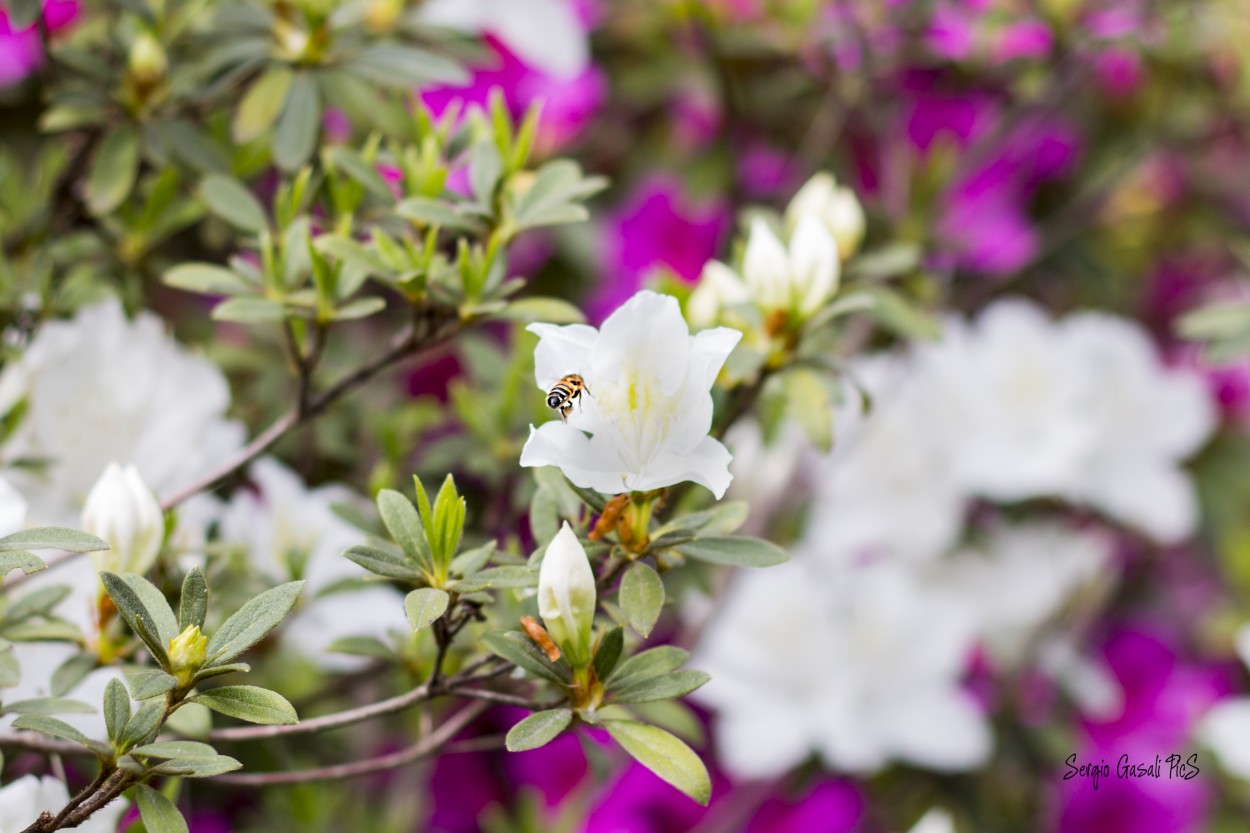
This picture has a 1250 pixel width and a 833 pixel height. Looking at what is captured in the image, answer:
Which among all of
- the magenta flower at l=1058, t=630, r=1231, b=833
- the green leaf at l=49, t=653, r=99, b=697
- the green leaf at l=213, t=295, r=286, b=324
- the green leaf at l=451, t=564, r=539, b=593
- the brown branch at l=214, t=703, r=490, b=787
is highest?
the green leaf at l=213, t=295, r=286, b=324

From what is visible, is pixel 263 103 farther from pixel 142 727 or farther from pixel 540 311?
pixel 142 727

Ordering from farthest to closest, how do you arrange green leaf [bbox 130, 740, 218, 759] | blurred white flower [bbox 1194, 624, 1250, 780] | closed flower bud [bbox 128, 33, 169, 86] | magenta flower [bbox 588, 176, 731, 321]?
magenta flower [bbox 588, 176, 731, 321] → blurred white flower [bbox 1194, 624, 1250, 780] → closed flower bud [bbox 128, 33, 169, 86] → green leaf [bbox 130, 740, 218, 759]

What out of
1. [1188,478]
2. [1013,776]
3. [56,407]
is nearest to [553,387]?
[56,407]

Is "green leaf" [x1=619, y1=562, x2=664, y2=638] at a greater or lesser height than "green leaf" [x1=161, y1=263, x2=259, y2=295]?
lesser

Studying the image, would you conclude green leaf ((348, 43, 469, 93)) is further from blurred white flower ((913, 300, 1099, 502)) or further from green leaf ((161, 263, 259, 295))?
blurred white flower ((913, 300, 1099, 502))

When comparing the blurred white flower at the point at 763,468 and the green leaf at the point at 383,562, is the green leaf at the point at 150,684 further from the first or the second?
the blurred white flower at the point at 763,468

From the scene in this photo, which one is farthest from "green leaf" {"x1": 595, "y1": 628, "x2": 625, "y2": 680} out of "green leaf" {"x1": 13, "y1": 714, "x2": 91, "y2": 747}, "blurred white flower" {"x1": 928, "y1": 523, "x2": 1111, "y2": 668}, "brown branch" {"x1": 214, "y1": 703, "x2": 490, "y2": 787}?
"blurred white flower" {"x1": 928, "y1": 523, "x2": 1111, "y2": 668}

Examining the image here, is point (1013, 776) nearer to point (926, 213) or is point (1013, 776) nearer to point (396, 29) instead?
point (926, 213)
